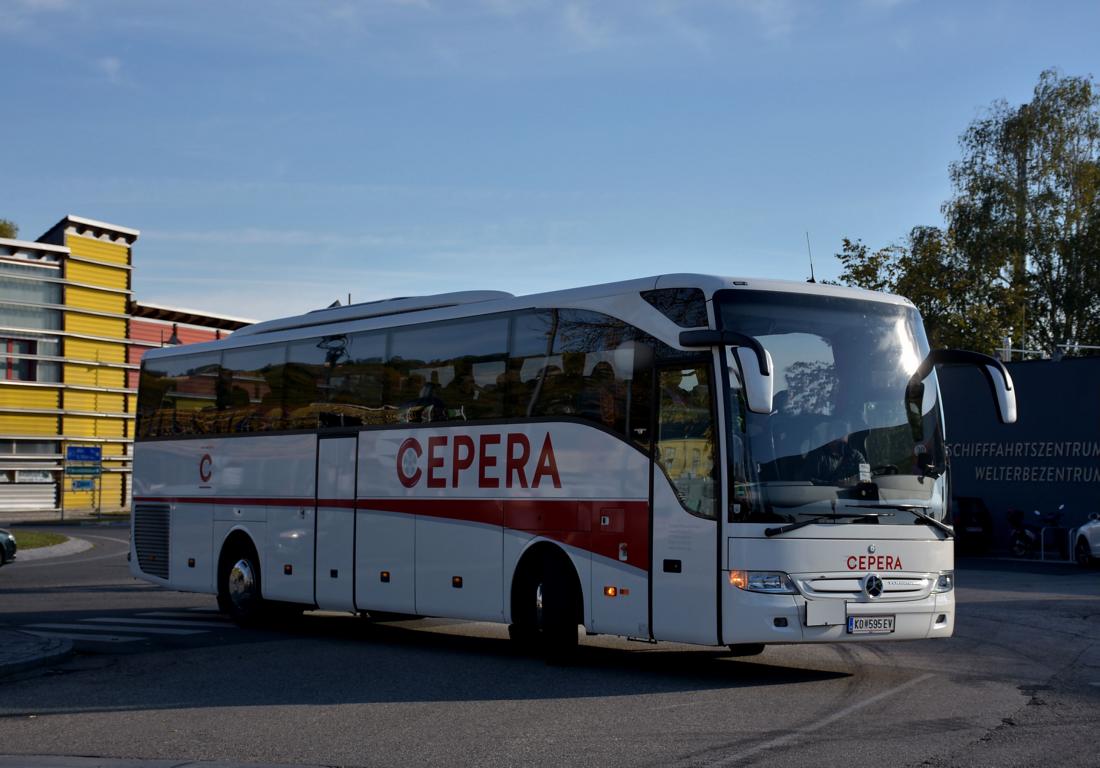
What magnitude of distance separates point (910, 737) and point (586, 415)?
16.3 ft

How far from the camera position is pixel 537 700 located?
11031mm

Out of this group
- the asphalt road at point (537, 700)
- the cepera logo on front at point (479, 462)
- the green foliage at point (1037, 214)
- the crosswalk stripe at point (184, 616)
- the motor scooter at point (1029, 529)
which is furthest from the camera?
the green foliage at point (1037, 214)

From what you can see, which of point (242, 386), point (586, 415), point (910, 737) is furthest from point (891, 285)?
point (910, 737)

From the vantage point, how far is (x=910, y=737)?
914cm

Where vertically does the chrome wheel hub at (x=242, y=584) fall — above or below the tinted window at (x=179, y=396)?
below

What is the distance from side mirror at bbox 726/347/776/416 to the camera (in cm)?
1066

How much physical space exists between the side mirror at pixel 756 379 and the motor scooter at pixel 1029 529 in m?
25.0

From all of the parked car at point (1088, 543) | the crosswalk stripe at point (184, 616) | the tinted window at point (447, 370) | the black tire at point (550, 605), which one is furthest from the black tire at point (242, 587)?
the parked car at point (1088, 543)

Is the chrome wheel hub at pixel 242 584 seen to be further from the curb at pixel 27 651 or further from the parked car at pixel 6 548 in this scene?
the parked car at pixel 6 548

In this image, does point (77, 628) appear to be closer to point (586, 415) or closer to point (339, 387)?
point (339, 387)

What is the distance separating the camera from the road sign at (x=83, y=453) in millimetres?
67562

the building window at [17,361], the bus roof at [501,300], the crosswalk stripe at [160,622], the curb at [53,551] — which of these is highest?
the building window at [17,361]

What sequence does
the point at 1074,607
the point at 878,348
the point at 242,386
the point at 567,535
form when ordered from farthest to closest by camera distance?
1. the point at 1074,607
2. the point at 242,386
3. the point at 567,535
4. the point at 878,348

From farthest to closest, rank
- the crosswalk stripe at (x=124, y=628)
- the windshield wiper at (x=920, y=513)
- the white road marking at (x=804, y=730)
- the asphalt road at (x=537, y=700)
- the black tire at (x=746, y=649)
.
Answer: the crosswalk stripe at (x=124, y=628)
the black tire at (x=746, y=649)
the windshield wiper at (x=920, y=513)
the asphalt road at (x=537, y=700)
the white road marking at (x=804, y=730)
